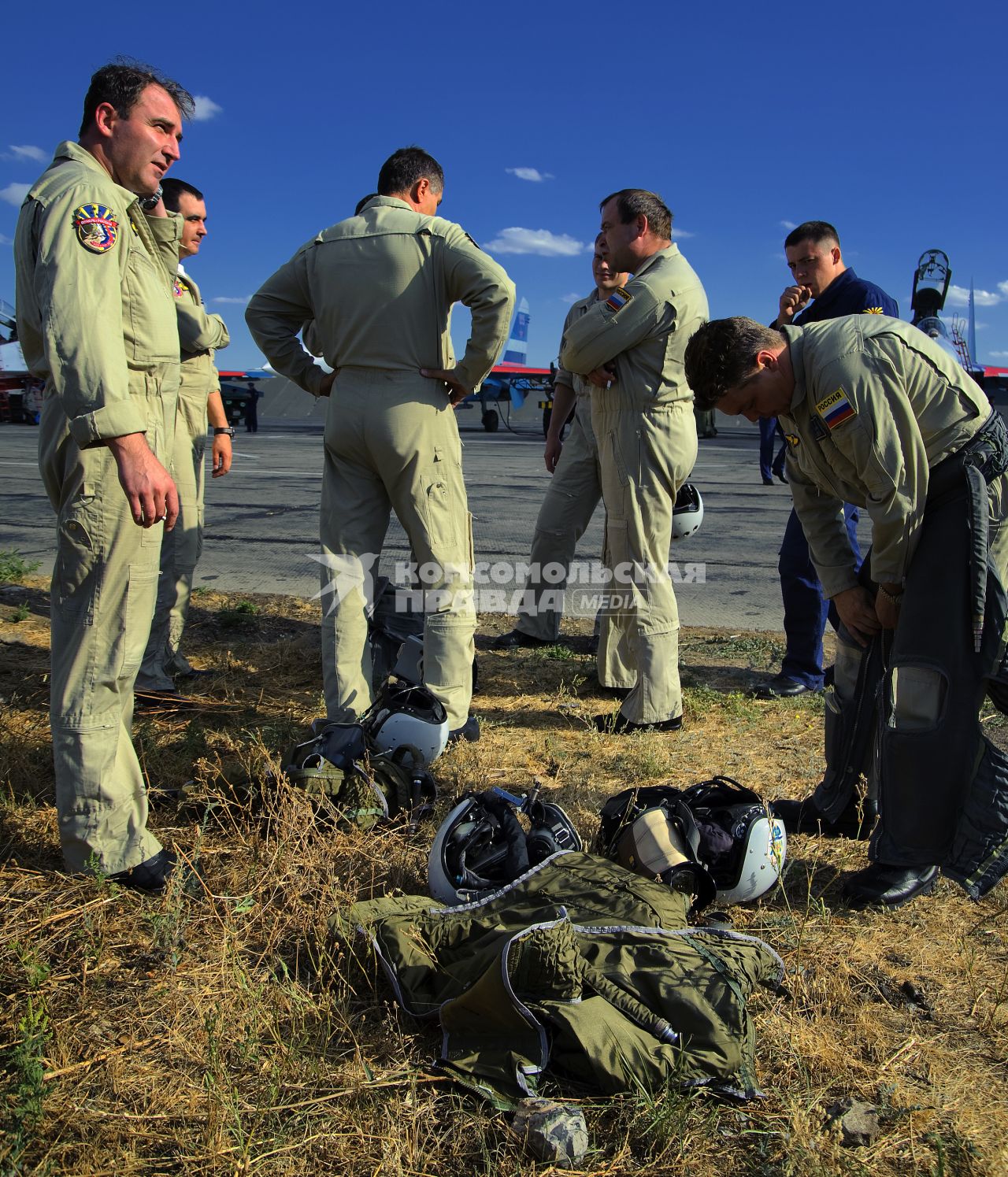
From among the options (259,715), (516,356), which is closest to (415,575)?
(259,715)

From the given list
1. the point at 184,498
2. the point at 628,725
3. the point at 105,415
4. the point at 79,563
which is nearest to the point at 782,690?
the point at 628,725

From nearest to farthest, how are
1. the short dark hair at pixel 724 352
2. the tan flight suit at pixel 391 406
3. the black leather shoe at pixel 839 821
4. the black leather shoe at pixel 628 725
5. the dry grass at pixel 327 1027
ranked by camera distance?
the dry grass at pixel 327 1027, the short dark hair at pixel 724 352, the black leather shoe at pixel 839 821, the tan flight suit at pixel 391 406, the black leather shoe at pixel 628 725

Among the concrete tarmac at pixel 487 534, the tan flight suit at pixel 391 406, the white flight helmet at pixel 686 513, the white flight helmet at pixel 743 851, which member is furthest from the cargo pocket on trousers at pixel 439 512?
the concrete tarmac at pixel 487 534

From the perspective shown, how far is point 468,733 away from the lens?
423 centimetres

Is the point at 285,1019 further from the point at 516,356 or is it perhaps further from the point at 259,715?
the point at 516,356

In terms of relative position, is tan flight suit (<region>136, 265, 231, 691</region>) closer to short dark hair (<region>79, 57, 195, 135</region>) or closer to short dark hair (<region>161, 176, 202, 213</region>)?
short dark hair (<region>161, 176, 202, 213</region>)

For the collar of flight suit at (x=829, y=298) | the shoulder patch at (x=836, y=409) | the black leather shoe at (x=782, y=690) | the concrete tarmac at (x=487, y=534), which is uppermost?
the collar of flight suit at (x=829, y=298)

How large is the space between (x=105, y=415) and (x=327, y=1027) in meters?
1.64

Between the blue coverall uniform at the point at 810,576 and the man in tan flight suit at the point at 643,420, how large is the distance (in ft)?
2.76

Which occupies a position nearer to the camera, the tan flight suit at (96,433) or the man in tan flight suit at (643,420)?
the tan flight suit at (96,433)

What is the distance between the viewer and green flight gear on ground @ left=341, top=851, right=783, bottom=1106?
2.04m

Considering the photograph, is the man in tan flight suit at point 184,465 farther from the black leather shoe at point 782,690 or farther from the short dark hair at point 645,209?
the black leather shoe at point 782,690

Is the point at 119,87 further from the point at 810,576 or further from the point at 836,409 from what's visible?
the point at 810,576

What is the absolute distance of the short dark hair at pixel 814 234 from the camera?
4.93 metres
